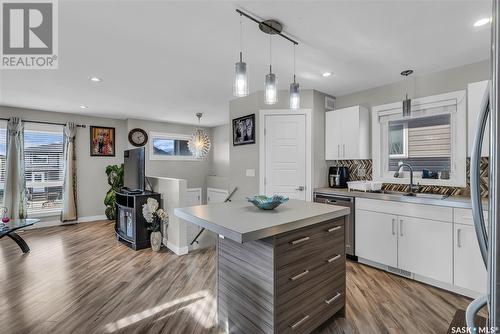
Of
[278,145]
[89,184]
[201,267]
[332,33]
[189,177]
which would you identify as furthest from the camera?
[189,177]

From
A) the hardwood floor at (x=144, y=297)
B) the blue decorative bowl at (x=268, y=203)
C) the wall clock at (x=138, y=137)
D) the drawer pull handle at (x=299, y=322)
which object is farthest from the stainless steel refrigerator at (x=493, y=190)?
the wall clock at (x=138, y=137)

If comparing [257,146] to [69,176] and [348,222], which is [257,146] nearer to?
[348,222]

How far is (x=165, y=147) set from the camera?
6516mm

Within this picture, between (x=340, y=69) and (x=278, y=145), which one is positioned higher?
(x=340, y=69)

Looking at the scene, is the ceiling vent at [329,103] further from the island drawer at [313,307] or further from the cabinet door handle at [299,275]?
the cabinet door handle at [299,275]

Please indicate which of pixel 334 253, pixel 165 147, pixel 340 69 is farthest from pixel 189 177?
pixel 334 253

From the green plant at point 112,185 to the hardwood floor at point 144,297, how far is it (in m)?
1.85

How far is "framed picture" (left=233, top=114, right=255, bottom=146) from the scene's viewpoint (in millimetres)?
3744

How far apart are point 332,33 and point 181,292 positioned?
2863 millimetres

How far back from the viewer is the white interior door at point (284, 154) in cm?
361

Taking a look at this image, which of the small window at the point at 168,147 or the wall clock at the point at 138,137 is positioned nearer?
the wall clock at the point at 138,137

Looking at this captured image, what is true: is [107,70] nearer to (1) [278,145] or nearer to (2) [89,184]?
(1) [278,145]

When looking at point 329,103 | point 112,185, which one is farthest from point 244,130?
point 112,185

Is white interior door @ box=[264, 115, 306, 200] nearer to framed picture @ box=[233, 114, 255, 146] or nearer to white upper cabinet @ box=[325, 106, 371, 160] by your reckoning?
framed picture @ box=[233, 114, 255, 146]
